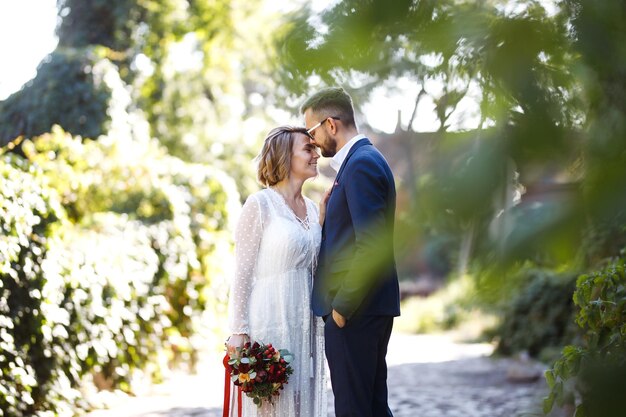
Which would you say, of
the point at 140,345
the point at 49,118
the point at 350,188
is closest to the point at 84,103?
the point at 49,118

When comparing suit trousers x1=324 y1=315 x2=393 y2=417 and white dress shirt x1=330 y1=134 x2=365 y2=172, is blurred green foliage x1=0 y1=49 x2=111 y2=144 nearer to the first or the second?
white dress shirt x1=330 y1=134 x2=365 y2=172

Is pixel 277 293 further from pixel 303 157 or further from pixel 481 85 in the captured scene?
pixel 481 85

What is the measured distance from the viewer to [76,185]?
6.70 m

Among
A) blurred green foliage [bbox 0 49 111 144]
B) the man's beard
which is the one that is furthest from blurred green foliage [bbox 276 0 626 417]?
blurred green foliage [bbox 0 49 111 144]

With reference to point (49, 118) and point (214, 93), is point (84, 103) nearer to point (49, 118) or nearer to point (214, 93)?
point (49, 118)

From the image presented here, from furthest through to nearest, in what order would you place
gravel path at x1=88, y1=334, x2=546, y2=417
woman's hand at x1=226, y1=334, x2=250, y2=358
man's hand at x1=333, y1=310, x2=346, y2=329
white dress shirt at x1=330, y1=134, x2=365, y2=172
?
gravel path at x1=88, y1=334, x2=546, y2=417 < woman's hand at x1=226, y1=334, x2=250, y2=358 < white dress shirt at x1=330, y1=134, x2=365, y2=172 < man's hand at x1=333, y1=310, x2=346, y2=329

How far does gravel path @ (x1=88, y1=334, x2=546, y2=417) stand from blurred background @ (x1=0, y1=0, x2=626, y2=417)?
244mm

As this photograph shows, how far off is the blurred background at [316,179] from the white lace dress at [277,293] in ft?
1.04

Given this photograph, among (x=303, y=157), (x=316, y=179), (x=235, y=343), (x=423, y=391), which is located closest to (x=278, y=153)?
(x=303, y=157)

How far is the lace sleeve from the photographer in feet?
10.2

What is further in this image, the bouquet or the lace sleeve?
the lace sleeve

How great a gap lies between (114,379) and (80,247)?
1111 millimetres

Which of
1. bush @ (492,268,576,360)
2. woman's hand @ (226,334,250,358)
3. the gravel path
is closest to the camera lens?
woman's hand @ (226,334,250,358)

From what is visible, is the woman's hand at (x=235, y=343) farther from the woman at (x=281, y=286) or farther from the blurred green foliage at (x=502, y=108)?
the blurred green foliage at (x=502, y=108)
